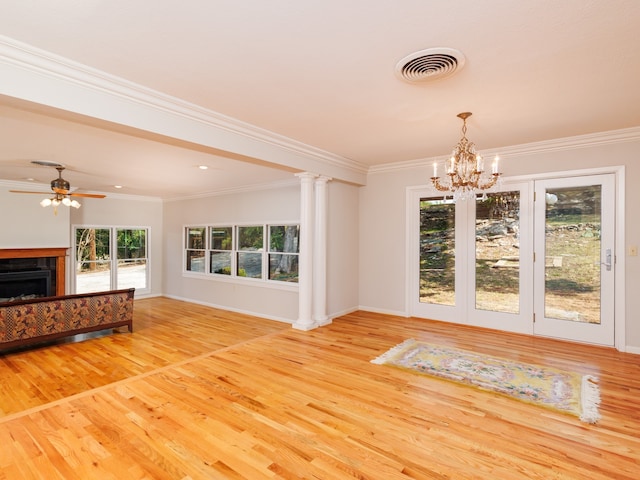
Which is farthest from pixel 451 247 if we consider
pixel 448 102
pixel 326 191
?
pixel 448 102

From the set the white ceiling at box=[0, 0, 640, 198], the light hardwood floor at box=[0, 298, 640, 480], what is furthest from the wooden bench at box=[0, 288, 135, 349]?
the white ceiling at box=[0, 0, 640, 198]

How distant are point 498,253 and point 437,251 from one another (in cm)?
84

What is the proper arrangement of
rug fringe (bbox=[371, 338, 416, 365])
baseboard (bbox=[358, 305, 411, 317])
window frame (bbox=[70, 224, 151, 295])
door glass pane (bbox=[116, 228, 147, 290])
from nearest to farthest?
1. rug fringe (bbox=[371, 338, 416, 365])
2. baseboard (bbox=[358, 305, 411, 317])
3. window frame (bbox=[70, 224, 151, 295])
4. door glass pane (bbox=[116, 228, 147, 290])

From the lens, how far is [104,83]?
2455mm

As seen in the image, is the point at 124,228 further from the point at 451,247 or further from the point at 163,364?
the point at 451,247

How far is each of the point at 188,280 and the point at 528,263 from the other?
6.70 m

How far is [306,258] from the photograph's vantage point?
4910 millimetres

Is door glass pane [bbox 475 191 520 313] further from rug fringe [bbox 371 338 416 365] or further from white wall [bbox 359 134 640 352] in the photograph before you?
rug fringe [bbox 371 338 416 365]

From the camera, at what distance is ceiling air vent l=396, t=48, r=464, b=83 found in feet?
7.13

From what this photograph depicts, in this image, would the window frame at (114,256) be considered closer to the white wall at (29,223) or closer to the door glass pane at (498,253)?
the white wall at (29,223)

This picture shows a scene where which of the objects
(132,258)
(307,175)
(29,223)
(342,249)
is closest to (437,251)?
(342,249)

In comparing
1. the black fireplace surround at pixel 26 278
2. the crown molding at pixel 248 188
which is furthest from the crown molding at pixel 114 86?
the black fireplace surround at pixel 26 278

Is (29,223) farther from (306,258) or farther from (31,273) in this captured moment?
(306,258)

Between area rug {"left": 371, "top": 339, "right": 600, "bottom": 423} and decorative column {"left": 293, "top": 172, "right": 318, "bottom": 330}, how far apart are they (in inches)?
56.0
